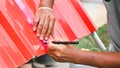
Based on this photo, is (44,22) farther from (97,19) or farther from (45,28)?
(97,19)

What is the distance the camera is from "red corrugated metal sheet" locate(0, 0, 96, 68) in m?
1.92

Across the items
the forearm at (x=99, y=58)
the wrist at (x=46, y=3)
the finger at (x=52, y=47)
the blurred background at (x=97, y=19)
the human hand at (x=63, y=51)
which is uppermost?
the wrist at (x=46, y=3)

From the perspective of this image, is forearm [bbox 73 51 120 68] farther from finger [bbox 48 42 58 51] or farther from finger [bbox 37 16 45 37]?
finger [bbox 37 16 45 37]

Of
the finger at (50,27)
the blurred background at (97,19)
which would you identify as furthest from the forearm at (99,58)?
the blurred background at (97,19)

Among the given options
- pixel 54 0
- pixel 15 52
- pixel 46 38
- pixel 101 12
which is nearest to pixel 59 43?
pixel 46 38

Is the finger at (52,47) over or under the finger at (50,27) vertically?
under

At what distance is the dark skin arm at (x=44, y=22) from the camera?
2061 millimetres

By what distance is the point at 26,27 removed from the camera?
2.07 metres

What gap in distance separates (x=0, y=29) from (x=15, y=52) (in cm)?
20

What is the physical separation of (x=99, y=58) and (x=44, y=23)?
0.47 m

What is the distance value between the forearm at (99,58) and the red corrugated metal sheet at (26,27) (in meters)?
0.24

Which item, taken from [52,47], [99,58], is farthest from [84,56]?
[52,47]

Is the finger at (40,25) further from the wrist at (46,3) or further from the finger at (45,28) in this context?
the wrist at (46,3)

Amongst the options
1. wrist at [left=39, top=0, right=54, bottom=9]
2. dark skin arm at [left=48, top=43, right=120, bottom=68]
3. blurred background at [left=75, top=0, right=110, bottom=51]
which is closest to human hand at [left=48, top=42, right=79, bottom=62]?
dark skin arm at [left=48, top=43, right=120, bottom=68]
